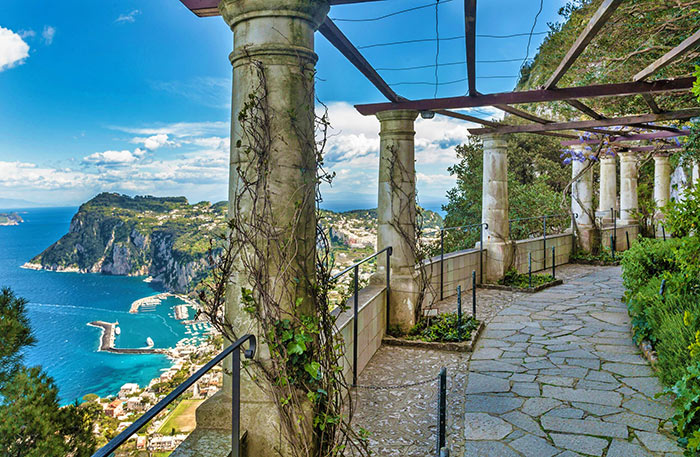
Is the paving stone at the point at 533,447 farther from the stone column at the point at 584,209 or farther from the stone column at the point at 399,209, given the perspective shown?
the stone column at the point at 584,209

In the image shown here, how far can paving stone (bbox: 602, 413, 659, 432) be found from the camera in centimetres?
327

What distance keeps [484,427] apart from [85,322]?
33.9 metres

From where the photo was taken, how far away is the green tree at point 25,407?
6570 mm

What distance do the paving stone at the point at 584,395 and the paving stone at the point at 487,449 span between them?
3.36ft

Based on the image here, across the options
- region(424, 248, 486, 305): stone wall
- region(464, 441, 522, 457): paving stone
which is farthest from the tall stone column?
region(464, 441, 522, 457): paving stone

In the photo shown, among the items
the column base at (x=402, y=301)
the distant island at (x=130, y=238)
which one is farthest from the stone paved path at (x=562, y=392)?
the distant island at (x=130, y=238)

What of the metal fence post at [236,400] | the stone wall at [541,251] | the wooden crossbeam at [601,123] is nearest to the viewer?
the metal fence post at [236,400]

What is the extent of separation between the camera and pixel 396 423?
3.56 m

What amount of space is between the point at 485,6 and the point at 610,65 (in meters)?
3.18

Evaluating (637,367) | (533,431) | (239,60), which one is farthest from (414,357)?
(239,60)

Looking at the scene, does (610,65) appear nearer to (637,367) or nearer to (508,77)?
(508,77)

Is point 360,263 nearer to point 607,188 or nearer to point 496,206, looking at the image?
point 496,206

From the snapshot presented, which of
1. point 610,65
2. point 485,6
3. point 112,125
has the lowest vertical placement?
point 485,6

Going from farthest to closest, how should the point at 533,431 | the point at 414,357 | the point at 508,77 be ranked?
the point at 508,77, the point at 414,357, the point at 533,431
